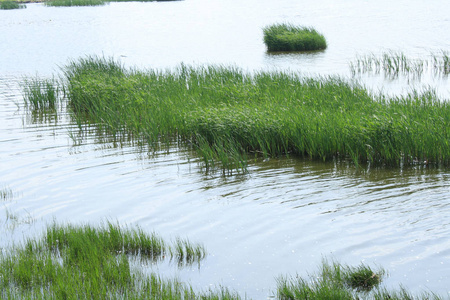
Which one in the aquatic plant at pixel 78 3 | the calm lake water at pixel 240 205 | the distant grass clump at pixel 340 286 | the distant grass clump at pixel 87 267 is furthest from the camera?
the aquatic plant at pixel 78 3

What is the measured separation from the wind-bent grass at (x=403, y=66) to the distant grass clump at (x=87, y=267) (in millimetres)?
16152

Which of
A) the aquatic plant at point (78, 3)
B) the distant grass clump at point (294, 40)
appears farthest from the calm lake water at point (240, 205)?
the aquatic plant at point (78, 3)

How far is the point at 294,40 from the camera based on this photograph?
2766 centimetres

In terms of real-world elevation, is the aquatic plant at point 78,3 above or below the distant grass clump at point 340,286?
above

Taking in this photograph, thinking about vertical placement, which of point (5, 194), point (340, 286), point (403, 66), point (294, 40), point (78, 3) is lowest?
point (340, 286)

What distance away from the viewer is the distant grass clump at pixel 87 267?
4.27m

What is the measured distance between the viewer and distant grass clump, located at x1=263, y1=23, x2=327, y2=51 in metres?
27.5

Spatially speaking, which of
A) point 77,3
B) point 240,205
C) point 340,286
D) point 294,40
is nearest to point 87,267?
point 340,286

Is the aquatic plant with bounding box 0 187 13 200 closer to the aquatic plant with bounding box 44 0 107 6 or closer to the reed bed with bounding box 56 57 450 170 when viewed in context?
the reed bed with bounding box 56 57 450 170

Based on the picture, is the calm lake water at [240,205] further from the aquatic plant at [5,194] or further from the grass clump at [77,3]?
the grass clump at [77,3]

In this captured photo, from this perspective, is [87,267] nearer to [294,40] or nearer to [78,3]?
[294,40]

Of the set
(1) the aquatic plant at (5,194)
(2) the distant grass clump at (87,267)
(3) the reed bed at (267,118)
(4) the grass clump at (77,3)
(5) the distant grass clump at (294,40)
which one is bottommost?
(2) the distant grass clump at (87,267)

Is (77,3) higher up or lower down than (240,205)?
higher up

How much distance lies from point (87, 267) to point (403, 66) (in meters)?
18.7
